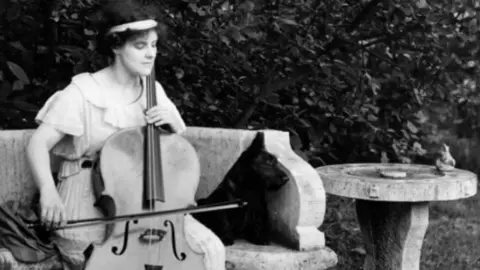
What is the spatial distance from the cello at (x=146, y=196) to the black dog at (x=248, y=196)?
40cm

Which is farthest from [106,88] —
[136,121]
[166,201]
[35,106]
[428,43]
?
[428,43]

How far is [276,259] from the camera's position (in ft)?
11.4

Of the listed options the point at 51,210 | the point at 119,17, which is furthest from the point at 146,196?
the point at 119,17

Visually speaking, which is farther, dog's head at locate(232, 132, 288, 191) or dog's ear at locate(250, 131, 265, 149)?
dog's ear at locate(250, 131, 265, 149)

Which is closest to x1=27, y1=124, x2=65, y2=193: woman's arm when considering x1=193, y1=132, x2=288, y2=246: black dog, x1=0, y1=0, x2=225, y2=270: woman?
x1=0, y1=0, x2=225, y2=270: woman

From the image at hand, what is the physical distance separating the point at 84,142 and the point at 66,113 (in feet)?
0.44

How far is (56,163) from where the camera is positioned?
345cm

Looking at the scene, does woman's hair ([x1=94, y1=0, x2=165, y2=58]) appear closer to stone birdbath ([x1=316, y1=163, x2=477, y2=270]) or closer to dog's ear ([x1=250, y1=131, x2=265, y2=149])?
dog's ear ([x1=250, y1=131, x2=265, y2=149])

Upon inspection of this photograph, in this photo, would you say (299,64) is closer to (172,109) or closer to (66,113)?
(172,109)

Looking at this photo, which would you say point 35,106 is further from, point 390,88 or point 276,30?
point 390,88

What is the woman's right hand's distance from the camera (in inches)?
120

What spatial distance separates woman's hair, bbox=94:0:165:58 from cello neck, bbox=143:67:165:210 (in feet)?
0.76

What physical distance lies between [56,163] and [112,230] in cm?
51

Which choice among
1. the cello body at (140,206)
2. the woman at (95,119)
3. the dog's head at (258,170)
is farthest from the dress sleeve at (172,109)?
the dog's head at (258,170)
